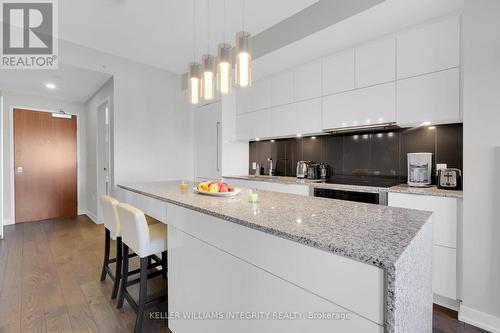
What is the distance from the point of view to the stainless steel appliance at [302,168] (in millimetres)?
3211

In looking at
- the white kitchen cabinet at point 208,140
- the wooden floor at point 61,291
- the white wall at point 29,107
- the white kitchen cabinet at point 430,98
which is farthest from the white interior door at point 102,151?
the white kitchen cabinet at point 430,98

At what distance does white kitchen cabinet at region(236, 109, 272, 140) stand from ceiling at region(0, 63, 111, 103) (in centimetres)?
208

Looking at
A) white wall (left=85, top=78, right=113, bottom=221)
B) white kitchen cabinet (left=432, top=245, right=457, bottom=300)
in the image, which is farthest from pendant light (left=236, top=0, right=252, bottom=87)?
white wall (left=85, top=78, right=113, bottom=221)

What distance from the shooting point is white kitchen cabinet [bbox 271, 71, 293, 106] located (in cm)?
316

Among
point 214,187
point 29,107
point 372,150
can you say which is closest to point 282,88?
point 372,150

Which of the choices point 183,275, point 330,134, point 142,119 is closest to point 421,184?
point 330,134

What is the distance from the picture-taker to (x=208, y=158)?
13.4 ft

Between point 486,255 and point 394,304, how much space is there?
162 cm

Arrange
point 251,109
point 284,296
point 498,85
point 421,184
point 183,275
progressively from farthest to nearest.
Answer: point 251,109 → point 421,184 → point 498,85 → point 183,275 → point 284,296

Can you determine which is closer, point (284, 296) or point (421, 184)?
point (284, 296)

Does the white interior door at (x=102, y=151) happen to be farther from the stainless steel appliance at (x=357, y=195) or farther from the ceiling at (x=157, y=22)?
the stainless steel appliance at (x=357, y=195)

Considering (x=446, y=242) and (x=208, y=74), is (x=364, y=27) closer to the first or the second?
(x=208, y=74)

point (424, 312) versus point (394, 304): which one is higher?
point (394, 304)

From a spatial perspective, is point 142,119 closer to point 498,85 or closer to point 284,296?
point 284,296
